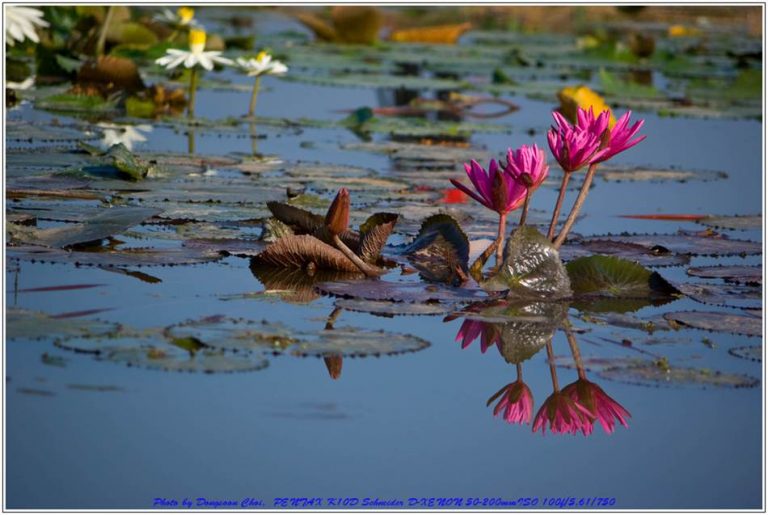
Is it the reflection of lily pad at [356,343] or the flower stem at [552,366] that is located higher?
the reflection of lily pad at [356,343]

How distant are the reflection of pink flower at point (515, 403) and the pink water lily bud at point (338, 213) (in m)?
0.69

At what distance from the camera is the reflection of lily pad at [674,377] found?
2234 millimetres

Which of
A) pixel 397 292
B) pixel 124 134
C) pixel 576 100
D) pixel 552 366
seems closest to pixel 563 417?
pixel 552 366

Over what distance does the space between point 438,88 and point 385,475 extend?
5.54 m

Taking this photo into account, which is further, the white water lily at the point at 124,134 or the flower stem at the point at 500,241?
the white water lily at the point at 124,134

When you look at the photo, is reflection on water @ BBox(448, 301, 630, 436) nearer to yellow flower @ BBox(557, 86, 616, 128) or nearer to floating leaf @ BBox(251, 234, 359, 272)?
floating leaf @ BBox(251, 234, 359, 272)

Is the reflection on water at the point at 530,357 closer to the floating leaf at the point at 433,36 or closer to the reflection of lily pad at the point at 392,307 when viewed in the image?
the reflection of lily pad at the point at 392,307

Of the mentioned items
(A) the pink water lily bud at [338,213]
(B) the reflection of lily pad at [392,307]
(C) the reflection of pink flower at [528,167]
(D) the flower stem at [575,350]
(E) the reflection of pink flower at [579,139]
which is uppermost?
(E) the reflection of pink flower at [579,139]

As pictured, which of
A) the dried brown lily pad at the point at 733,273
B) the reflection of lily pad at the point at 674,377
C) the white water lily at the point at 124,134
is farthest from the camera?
the white water lily at the point at 124,134

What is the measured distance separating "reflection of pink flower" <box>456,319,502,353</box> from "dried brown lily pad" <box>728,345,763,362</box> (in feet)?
1.51

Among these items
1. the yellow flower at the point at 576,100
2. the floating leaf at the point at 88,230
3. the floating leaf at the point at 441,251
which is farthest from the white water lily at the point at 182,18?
the floating leaf at the point at 441,251

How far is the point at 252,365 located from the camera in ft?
7.11

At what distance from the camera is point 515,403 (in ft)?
7.07

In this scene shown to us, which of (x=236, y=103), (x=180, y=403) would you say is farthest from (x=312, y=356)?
(x=236, y=103)
